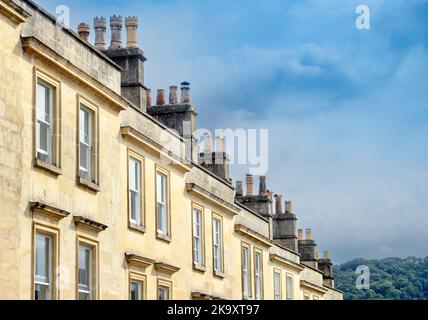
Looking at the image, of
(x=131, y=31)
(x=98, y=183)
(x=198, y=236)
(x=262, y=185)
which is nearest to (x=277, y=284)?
(x=262, y=185)

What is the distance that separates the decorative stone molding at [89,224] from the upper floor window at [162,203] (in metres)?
5.37

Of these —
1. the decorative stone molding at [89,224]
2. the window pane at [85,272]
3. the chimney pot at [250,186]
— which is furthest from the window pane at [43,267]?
the chimney pot at [250,186]

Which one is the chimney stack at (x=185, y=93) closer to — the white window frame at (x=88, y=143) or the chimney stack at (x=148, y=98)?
the chimney stack at (x=148, y=98)

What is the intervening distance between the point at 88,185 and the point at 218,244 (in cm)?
1262

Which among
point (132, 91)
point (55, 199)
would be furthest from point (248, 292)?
point (55, 199)

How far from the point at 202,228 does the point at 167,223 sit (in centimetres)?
382

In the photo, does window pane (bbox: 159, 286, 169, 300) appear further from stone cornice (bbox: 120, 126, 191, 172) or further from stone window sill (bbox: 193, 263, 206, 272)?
stone cornice (bbox: 120, 126, 191, 172)

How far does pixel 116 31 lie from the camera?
3306cm

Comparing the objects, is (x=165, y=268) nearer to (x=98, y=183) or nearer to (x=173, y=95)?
(x=98, y=183)

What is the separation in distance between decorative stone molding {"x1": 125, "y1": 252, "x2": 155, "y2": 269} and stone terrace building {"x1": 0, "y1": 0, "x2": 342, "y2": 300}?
0.05 metres

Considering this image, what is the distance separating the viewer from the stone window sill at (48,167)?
920 inches

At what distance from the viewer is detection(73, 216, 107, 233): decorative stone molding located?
2506cm

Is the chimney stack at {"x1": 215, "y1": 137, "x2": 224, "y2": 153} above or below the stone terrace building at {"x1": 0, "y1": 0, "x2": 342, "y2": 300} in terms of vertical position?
above

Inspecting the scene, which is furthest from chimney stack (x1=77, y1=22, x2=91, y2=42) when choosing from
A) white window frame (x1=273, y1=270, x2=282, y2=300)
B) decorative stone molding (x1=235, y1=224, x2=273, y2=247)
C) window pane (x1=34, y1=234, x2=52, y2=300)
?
white window frame (x1=273, y1=270, x2=282, y2=300)
